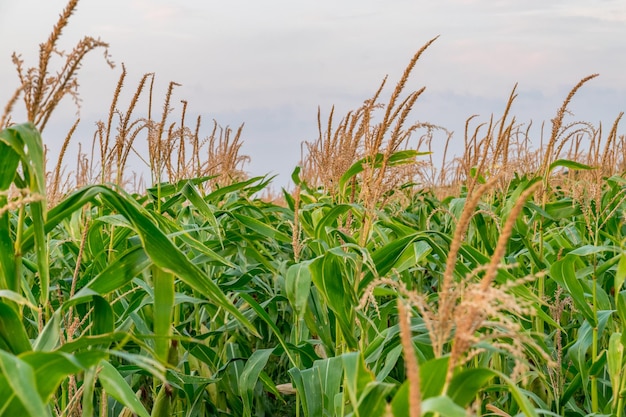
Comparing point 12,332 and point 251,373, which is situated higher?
point 12,332

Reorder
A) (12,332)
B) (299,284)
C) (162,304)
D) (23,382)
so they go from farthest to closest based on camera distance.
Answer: (299,284) < (162,304) < (12,332) < (23,382)

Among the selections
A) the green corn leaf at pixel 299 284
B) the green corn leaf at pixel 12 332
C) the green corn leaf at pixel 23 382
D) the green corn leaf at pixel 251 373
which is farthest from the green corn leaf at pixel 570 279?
the green corn leaf at pixel 23 382

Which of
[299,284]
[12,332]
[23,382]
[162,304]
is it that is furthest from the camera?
[299,284]

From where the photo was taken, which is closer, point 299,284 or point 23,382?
point 23,382

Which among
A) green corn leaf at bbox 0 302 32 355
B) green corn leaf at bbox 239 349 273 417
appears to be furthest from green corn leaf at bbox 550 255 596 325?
green corn leaf at bbox 0 302 32 355

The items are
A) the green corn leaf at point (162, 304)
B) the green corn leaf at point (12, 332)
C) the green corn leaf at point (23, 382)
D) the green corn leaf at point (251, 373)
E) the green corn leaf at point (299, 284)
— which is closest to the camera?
the green corn leaf at point (23, 382)

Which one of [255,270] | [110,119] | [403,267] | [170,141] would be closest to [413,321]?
[403,267]

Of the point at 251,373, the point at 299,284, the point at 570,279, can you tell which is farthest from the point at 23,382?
the point at 570,279

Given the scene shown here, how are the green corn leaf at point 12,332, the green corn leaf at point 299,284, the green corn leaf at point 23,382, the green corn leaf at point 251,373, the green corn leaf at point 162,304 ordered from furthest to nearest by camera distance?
the green corn leaf at point 251,373 → the green corn leaf at point 299,284 → the green corn leaf at point 162,304 → the green corn leaf at point 12,332 → the green corn leaf at point 23,382

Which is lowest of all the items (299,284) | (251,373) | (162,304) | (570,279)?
(251,373)

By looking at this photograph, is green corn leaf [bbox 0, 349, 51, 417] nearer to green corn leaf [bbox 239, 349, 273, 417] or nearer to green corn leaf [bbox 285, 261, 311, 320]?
green corn leaf [bbox 285, 261, 311, 320]

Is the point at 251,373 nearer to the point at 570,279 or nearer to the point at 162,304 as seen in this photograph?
the point at 162,304

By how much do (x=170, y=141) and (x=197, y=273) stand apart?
1926 mm

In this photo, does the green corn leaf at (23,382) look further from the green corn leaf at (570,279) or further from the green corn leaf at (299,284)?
the green corn leaf at (570,279)
